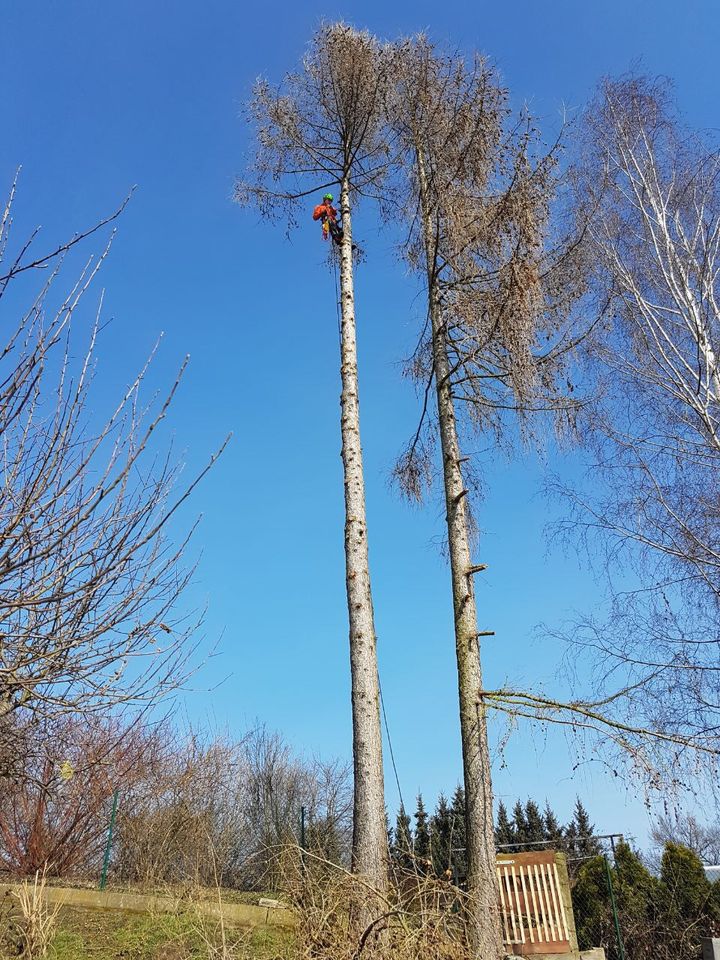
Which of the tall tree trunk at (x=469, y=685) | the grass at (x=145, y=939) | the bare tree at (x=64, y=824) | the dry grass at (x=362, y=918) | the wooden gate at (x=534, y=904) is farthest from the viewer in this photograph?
the bare tree at (x=64, y=824)

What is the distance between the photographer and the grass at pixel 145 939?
17.5 ft

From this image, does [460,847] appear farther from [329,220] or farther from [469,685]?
[329,220]

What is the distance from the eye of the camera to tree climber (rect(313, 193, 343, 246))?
349 inches

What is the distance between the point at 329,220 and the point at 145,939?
23.9 ft

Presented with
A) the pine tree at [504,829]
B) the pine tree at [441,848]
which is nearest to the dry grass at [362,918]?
the pine tree at [441,848]

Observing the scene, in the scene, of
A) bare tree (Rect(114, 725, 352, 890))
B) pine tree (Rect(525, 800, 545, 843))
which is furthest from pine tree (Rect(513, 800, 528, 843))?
bare tree (Rect(114, 725, 352, 890))

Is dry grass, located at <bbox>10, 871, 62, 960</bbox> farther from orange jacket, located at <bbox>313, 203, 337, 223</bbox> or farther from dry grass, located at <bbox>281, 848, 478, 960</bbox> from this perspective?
orange jacket, located at <bbox>313, 203, 337, 223</bbox>

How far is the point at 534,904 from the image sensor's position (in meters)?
7.85

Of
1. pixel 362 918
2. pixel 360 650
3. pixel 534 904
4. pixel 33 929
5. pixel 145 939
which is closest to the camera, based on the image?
pixel 362 918

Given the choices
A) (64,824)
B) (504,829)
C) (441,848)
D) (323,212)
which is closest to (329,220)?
(323,212)

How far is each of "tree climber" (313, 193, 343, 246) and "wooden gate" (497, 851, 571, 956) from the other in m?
7.00

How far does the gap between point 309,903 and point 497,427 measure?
4780 mm

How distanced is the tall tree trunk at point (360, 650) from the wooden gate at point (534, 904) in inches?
98.6

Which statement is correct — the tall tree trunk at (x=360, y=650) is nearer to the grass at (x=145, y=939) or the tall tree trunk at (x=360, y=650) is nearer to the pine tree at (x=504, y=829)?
the grass at (x=145, y=939)
